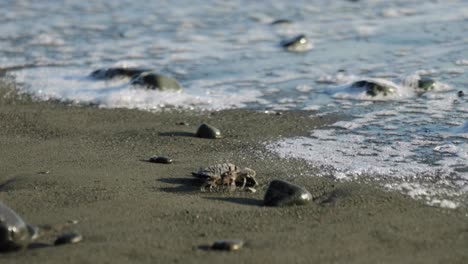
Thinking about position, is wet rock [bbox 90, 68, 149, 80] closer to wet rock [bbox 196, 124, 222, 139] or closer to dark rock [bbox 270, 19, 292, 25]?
wet rock [bbox 196, 124, 222, 139]

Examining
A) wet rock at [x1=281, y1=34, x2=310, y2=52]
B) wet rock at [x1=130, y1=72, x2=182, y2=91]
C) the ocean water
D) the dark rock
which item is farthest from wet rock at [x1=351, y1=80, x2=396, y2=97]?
the dark rock

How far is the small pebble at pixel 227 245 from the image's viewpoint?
3072 millimetres

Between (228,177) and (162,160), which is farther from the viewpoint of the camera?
(162,160)

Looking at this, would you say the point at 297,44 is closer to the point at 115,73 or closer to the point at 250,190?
the point at 115,73

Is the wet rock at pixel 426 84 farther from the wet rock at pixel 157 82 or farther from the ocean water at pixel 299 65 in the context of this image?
the wet rock at pixel 157 82

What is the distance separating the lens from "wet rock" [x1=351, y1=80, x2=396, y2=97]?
5.65 meters

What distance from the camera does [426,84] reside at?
5.72m

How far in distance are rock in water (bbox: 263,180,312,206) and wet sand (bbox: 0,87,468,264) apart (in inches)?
2.4

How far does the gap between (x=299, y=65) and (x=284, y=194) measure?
3131 mm

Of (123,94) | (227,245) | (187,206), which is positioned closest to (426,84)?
(123,94)

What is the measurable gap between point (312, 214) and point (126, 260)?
0.90m

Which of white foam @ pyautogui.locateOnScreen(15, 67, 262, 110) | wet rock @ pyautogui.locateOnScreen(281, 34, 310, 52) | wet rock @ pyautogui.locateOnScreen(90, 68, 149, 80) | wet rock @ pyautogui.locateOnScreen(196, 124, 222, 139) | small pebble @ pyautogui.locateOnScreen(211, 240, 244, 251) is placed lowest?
small pebble @ pyautogui.locateOnScreen(211, 240, 244, 251)

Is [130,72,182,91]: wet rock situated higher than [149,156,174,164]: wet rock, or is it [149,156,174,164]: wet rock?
[130,72,182,91]: wet rock

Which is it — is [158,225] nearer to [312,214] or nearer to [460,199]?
[312,214]
